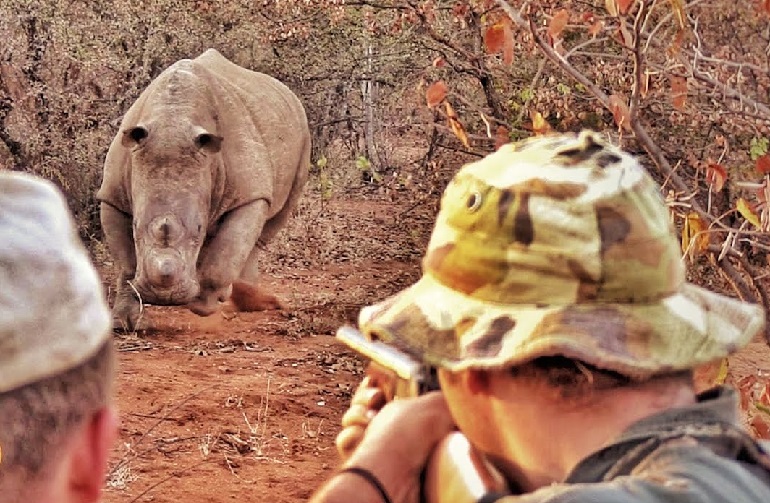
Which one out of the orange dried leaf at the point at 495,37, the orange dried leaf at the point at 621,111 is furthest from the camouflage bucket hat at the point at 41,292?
the orange dried leaf at the point at 495,37

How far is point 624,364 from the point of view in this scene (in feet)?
5.02

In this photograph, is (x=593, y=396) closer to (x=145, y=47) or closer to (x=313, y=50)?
(x=145, y=47)

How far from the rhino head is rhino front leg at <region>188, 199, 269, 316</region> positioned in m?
0.20

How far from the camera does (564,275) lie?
1.58 meters

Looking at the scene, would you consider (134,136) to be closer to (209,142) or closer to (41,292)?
(209,142)

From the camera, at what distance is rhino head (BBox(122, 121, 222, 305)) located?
7.74 metres

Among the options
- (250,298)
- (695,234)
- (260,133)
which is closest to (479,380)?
(695,234)

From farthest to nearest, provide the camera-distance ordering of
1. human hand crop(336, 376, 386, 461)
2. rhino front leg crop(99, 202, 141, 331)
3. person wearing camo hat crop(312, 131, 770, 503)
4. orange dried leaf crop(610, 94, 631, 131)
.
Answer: rhino front leg crop(99, 202, 141, 331), orange dried leaf crop(610, 94, 631, 131), human hand crop(336, 376, 386, 461), person wearing camo hat crop(312, 131, 770, 503)

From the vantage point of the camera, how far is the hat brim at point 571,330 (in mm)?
1538

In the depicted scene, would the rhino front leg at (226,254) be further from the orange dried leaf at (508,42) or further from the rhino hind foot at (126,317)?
the orange dried leaf at (508,42)

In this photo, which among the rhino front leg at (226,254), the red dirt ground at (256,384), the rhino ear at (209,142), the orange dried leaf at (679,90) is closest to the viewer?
the orange dried leaf at (679,90)

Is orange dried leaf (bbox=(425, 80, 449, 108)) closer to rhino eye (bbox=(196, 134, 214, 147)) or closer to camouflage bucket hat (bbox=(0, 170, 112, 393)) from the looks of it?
camouflage bucket hat (bbox=(0, 170, 112, 393))

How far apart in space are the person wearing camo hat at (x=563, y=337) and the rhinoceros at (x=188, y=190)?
613cm

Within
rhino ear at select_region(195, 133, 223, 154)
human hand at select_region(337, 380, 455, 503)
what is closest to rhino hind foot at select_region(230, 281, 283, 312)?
rhino ear at select_region(195, 133, 223, 154)
